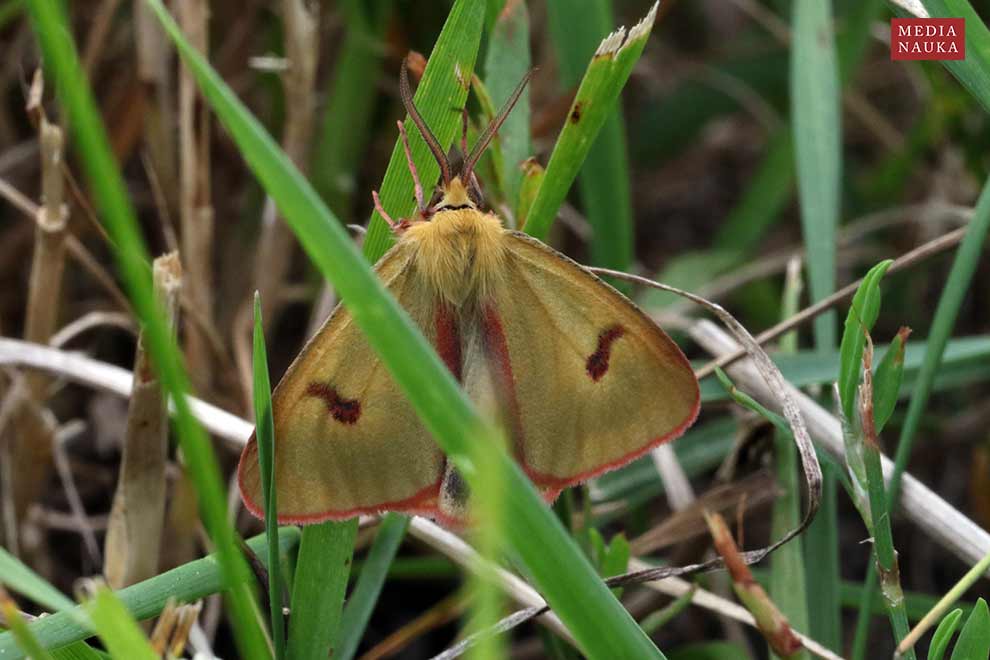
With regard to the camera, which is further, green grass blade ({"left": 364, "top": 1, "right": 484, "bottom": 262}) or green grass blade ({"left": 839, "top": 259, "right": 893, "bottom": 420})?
green grass blade ({"left": 364, "top": 1, "right": 484, "bottom": 262})

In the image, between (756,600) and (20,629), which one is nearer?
(20,629)

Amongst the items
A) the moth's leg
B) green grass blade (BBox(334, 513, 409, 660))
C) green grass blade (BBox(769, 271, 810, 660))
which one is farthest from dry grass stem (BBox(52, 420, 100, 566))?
green grass blade (BBox(769, 271, 810, 660))

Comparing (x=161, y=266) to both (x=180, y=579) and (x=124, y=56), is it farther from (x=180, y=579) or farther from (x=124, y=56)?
(x=124, y=56)

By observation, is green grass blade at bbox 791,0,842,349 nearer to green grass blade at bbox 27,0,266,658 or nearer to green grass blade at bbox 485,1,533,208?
green grass blade at bbox 485,1,533,208

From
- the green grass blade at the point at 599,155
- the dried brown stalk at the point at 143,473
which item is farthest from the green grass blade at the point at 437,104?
the green grass blade at the point at 599,155

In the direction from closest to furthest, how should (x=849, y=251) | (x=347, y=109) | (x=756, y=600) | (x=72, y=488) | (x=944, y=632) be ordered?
1. (x=756, y=600)
2. (x=944, y=632)
3. (x=72, y=488)
4. (x=347, y=109)
5. (x=849, y=251)

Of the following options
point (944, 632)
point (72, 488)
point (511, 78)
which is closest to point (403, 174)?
point (511, 78)

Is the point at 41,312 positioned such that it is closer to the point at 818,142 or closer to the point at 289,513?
the point at 289,513

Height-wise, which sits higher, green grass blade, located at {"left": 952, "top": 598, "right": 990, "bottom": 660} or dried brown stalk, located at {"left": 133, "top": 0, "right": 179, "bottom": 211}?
dried brown stalk, located at {"left": 133, "top": 0, "right": 179, "bottom": 211}
